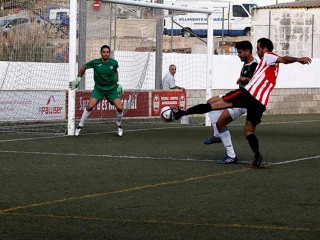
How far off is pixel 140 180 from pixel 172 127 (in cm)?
1325

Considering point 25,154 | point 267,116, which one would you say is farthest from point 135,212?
point 267,116

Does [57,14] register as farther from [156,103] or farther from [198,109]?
[198,109]

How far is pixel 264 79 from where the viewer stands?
1576cm

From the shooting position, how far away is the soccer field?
991 cm

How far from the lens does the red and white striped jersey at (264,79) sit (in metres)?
15.7

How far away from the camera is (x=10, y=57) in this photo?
27109mm

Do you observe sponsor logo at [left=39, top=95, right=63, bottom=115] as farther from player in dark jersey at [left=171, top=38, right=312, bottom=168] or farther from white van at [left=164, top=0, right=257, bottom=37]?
white van at [left=164, top=0, right=257, bottom=37]

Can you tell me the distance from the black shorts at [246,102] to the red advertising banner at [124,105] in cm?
1235

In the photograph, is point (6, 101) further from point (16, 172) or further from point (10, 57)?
point (16, 172)

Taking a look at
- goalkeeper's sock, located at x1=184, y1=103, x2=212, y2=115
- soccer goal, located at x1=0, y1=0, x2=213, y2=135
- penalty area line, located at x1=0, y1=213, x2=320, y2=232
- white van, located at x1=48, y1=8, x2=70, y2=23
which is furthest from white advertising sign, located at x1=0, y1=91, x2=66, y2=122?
penalty area line, located at x1=0, y1=213, x2=320, y2=232

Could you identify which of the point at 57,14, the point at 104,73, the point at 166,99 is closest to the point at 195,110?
the point at 104,73

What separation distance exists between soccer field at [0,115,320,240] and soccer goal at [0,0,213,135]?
15.0 ft

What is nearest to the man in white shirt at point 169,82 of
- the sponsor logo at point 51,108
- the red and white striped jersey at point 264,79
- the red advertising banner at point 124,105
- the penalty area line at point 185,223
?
the red advertising banner at point 124,105

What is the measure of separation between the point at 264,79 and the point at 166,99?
15.5 m
